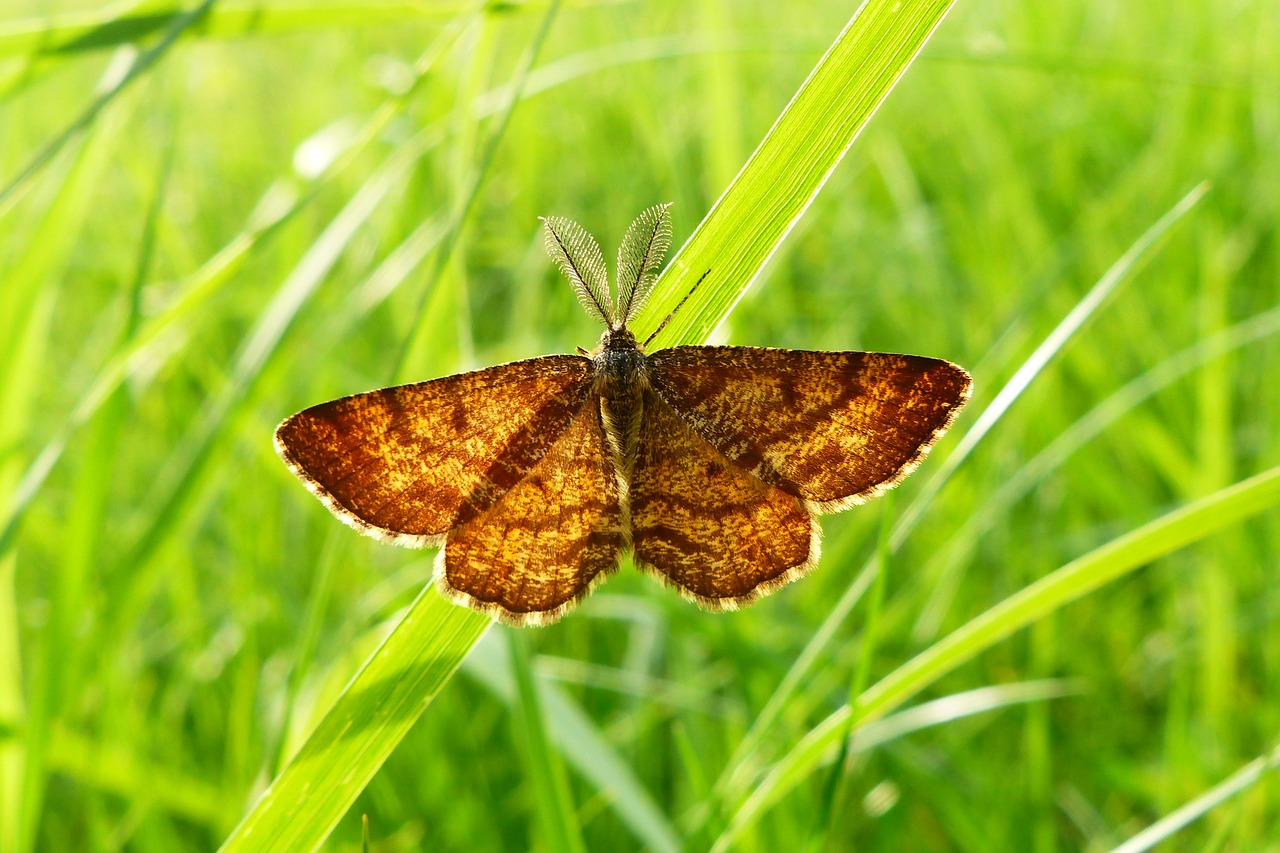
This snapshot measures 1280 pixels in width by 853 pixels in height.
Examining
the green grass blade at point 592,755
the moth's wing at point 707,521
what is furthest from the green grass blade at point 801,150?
the green grass blade at point 592,755

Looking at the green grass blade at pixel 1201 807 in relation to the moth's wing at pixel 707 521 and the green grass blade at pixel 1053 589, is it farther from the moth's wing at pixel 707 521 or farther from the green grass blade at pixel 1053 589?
the moth's wing at pixel 707 521

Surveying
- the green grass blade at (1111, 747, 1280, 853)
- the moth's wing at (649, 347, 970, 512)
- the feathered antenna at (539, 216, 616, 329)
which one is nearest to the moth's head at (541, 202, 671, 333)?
the feathered antenna at (539, 216, 616, 329)

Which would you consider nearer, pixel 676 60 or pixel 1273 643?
pixel 1273 643

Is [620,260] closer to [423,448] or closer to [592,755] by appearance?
[423,448]

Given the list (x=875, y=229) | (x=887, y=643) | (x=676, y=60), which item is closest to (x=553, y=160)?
(x=676, y=60)

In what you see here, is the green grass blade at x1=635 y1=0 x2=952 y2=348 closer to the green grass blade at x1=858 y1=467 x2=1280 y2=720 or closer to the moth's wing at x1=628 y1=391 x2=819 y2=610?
the moth's wing at x1=628 y1=391 x2=819 y2=610

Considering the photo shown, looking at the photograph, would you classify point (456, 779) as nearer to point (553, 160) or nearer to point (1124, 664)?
point (1124, 664)

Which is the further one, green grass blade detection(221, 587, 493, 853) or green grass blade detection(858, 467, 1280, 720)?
green grass blade detection(858, 467, 1280, 720)

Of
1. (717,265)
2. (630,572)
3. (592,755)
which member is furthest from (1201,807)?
(630,572)
